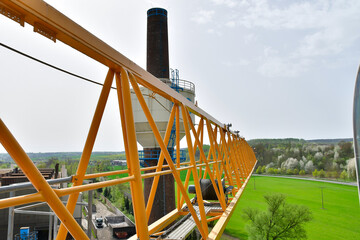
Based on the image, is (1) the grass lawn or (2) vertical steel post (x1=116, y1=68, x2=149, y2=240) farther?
(1) the grass lawn

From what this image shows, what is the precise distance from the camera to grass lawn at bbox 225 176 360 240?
1581 inches

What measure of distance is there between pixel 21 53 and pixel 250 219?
40998mm

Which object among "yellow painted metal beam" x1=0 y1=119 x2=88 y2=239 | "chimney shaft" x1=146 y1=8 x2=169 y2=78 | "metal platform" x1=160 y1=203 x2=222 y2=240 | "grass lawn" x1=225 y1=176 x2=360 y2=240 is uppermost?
"chimney shaft" x1=146 y1=8 x2=169 y2=78

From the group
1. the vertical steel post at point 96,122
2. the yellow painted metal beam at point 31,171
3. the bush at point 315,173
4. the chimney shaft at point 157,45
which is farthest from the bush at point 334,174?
the yellow painted metal beam at point 31,171

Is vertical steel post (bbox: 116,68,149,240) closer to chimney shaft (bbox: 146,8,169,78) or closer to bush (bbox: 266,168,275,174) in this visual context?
chimney shaft (bbox: 146,8,169,78)

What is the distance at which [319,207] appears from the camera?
5094cm

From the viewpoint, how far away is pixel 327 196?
5912 cm

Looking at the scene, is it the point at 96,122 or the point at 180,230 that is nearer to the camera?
the point at 96,122

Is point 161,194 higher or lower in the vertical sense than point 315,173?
higher

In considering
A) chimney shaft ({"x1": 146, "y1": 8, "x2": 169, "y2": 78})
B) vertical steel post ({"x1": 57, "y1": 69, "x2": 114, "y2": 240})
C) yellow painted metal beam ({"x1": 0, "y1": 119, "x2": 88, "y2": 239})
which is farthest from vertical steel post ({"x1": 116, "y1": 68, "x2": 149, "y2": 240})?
chimney shaft ({"x1": 146, "y1": 8, "x2": 169, "y2": 78})

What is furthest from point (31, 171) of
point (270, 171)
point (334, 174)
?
point (334, 174)

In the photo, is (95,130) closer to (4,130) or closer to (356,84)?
(4,130)

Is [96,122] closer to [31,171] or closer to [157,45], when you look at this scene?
[31,171]

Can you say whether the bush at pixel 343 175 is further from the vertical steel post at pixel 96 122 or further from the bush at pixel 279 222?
the vertical steel post at pixel 96 122
